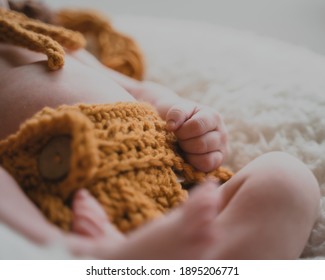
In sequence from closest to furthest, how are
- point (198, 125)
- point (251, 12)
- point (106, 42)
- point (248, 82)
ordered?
point (198, 125) → point (248, 82) → point (106, 42) → point (251, 12)

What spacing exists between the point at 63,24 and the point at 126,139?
528 mm

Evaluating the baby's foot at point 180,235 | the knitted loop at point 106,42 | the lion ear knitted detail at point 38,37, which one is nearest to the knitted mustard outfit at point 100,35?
the knitted loop at point 106,42

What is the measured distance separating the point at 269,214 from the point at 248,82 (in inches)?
15.7

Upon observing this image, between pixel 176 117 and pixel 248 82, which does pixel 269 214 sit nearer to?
pixel 176 117

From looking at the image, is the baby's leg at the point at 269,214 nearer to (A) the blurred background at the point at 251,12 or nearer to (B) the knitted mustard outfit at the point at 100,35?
(B) the knitted mustard outfit at the point at 100,35

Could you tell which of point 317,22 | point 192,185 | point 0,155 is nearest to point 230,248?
point 192,185

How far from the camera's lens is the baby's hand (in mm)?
660

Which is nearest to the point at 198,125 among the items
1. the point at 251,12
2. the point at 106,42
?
the point at 106,42

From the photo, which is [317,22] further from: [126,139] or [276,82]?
[126,139]

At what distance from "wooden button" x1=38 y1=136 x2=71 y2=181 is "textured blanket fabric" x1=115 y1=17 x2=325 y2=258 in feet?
1.10

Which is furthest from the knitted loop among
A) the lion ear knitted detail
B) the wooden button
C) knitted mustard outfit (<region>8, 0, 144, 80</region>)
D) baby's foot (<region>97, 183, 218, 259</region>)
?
baby's foot (<region>97, 183, 218, 259</region>)

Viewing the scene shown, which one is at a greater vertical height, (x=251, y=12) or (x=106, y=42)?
(x=251, y=12)

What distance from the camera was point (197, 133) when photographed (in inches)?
26.0

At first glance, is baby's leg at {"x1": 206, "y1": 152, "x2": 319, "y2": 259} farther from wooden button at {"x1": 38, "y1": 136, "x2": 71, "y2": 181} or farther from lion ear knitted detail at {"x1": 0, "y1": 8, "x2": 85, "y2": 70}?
lion ear knitted detail at {"x1": 0, "y1": 8, "x2": 85, "y2": 70}
